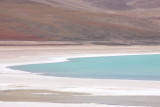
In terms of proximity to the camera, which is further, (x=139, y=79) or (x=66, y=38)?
(x=66, y=38)

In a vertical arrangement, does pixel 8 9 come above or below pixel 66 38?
above

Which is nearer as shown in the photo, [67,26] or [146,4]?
[67,26]

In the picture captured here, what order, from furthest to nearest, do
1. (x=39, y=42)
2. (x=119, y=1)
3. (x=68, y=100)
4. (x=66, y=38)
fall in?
1. (x=119, y=1)
2. (x=66, y=38)
3. (x=39, y=42)
4. (x=68, y=100)

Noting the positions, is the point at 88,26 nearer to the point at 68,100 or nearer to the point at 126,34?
the point at 126,34

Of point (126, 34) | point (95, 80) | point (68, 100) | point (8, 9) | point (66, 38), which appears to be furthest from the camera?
point (8, 9)

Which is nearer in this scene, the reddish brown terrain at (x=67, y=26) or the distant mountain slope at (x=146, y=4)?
the reddish brown terrain at (x=67, y=26)

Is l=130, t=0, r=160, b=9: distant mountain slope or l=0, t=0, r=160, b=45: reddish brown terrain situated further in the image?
l=130, t=0, r=160, b=9: distant mountain slope

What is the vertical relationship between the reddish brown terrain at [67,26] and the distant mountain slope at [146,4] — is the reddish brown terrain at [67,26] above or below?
below

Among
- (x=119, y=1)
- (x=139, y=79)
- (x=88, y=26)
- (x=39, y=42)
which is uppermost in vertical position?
(x=119, y=1)

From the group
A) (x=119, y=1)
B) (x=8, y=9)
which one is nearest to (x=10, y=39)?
(x=8, y=9)

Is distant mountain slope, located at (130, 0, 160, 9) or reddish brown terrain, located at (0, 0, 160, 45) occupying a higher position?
distant mountain slope, located at (130, 0, 160, 9)

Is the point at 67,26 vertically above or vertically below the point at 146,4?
below
